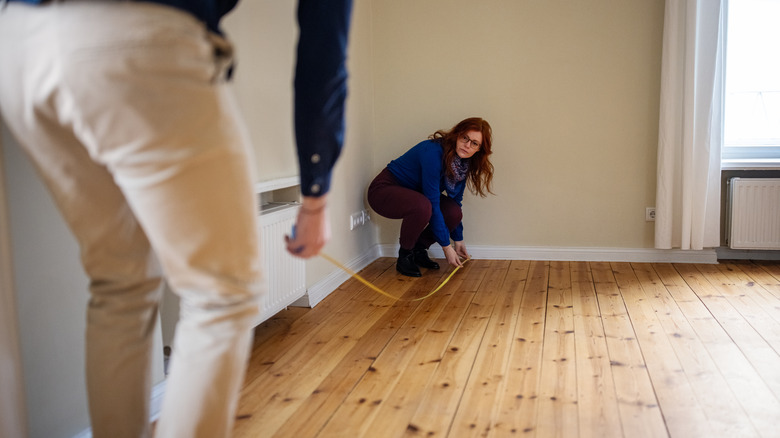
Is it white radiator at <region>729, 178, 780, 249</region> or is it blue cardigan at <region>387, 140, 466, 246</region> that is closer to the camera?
blue cardigan at <region>387, 140, 466, 246</region>

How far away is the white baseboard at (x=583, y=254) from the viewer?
387 centimetres

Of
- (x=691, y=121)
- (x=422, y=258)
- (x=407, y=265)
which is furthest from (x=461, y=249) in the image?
(x=691, y=121)

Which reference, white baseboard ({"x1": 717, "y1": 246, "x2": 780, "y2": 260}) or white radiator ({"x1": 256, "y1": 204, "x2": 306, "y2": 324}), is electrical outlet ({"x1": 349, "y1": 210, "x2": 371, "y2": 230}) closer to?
white radiator ({"x1": 256, "y1": 204, "x2": 306, "y2": 324})

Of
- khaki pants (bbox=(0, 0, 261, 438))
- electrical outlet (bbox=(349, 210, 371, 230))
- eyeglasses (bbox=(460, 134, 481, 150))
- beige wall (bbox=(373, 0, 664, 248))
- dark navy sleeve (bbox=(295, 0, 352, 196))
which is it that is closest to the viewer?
khaki pants (bbox=(0, 0, 261, 438))

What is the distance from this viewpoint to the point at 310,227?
102cm

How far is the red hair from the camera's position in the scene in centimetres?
360

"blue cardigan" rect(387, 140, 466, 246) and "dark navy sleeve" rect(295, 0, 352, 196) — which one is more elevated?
"dark navy sleeve" rect(295, 0, 352, 196)

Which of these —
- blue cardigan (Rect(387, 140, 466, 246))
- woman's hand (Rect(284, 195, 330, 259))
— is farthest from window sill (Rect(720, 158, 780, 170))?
woman's hand (Rect(284, 195, 330, 259))

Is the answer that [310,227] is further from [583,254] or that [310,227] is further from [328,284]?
[583,254]

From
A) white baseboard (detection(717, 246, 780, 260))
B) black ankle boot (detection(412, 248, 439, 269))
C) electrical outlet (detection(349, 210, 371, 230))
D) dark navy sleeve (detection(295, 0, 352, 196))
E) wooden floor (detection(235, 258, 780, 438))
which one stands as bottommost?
white baseboard (detection(717, 246, 780, 260))

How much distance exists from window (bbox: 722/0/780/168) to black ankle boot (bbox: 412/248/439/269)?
1.78m

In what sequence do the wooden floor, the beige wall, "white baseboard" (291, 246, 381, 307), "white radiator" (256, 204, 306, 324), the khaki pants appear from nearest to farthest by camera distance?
the khaki pants < the wooden floor < "white radiator" (256, 204, 306, 324) < "white baseboard" (291, 246, 381, 307) < the beige wall

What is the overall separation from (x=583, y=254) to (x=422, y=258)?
977 mm

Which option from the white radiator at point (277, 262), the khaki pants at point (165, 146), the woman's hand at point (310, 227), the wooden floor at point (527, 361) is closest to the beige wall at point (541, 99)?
the wooden floor at point (527, 361)
